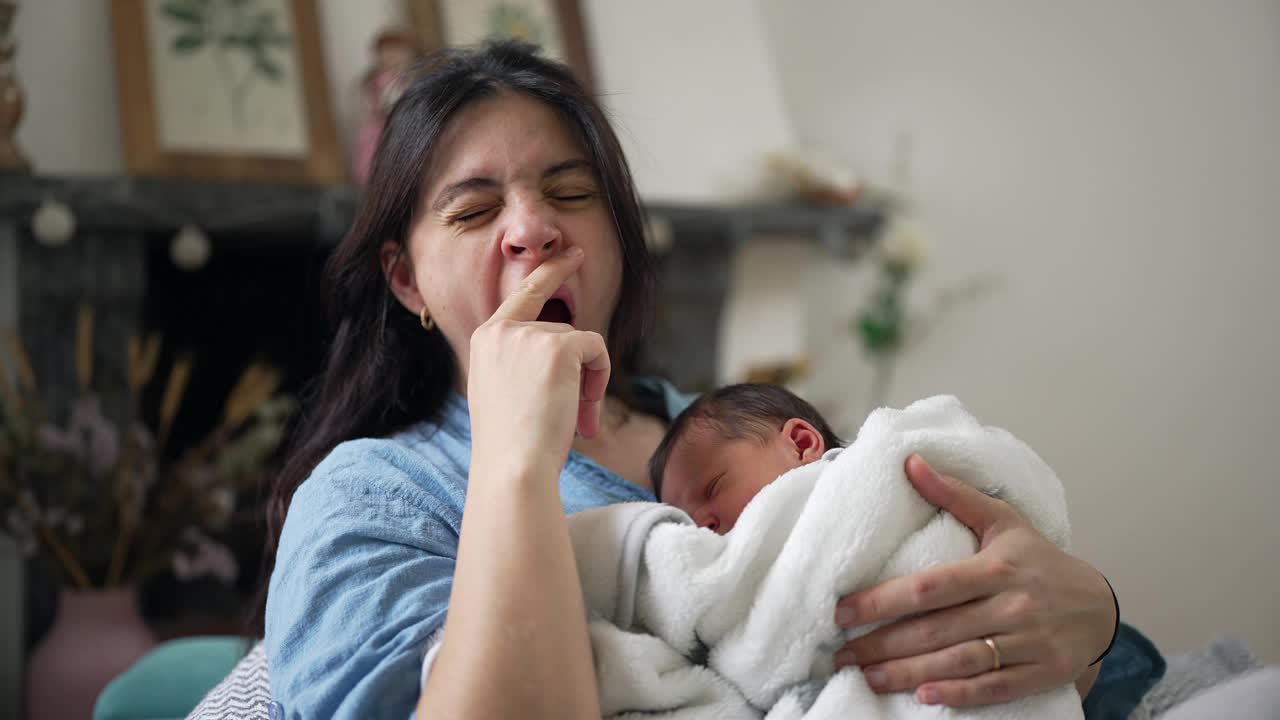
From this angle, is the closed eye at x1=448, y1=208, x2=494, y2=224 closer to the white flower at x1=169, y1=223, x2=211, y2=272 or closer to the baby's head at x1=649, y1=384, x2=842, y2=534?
the baby's head at x1=649, y1=384, x2=842, y2=534

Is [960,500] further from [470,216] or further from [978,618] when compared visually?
[470,216]

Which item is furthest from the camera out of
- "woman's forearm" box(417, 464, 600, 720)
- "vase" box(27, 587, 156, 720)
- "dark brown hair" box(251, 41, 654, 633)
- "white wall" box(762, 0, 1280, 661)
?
"white wall" box(762, 0, 1280, 661)

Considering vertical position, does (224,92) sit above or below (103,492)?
above

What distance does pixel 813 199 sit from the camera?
3.79 meters

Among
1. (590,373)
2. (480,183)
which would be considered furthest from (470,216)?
Result: (590,373)

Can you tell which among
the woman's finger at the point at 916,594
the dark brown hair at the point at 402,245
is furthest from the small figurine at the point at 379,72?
the woman's finger at the point at 916,594

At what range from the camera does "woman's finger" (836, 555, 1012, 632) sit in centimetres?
84

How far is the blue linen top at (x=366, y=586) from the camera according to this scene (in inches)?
34.0

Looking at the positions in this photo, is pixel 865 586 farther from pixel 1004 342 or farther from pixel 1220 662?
pixel 1004 342

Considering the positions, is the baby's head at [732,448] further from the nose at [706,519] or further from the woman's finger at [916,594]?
the woman's finger at [916,594]

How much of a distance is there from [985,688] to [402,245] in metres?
0.81

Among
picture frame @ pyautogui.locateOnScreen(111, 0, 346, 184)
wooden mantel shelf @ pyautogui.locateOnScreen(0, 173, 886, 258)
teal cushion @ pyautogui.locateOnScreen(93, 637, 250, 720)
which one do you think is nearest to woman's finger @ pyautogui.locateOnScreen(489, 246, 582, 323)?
teal cushion @ pyautogui.locateOnScreen(93, 637, 250, 720)

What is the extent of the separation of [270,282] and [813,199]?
6.23ft

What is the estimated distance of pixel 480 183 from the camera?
1.13m
